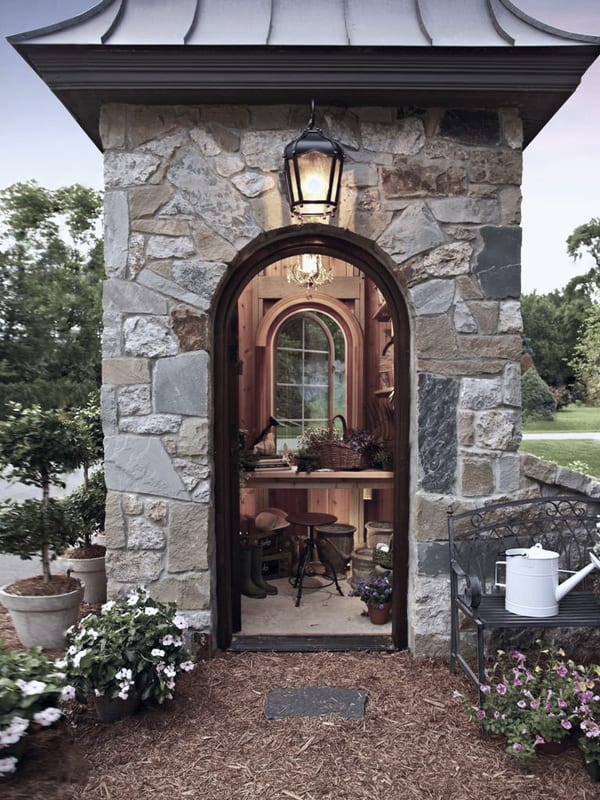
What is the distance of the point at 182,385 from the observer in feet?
10.3

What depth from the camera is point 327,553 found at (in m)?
4.89

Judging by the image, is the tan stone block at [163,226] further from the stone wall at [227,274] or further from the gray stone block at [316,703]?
the gray stone block at [316,703]

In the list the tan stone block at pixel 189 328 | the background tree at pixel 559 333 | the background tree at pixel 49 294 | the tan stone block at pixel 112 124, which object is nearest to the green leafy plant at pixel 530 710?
the tan stone block at pixel 189 328

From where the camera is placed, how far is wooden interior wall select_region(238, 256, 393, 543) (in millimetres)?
5602

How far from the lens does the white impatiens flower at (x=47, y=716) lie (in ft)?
6.53

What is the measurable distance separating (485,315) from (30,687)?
2.61m

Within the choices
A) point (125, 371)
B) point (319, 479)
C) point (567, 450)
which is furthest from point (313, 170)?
point (567, 450)

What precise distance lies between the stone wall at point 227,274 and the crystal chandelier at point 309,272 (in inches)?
67.7

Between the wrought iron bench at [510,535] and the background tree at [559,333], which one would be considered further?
the background tree at [559,333]

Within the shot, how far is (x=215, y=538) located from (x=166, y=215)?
1.74 meters

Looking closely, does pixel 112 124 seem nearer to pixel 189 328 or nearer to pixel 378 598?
pixel 189 328

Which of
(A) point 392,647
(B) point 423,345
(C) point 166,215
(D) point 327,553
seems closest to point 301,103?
(C) point 166,215

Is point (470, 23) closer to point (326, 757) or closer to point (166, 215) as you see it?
point (166, 215)

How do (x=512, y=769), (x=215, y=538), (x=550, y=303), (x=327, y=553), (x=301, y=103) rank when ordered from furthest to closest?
1. (x=550, y=303)
2. (x=327, y=553)
3. (x=215, y=538)
4. (x=301, y=103)
5. (x=512, y=769)
